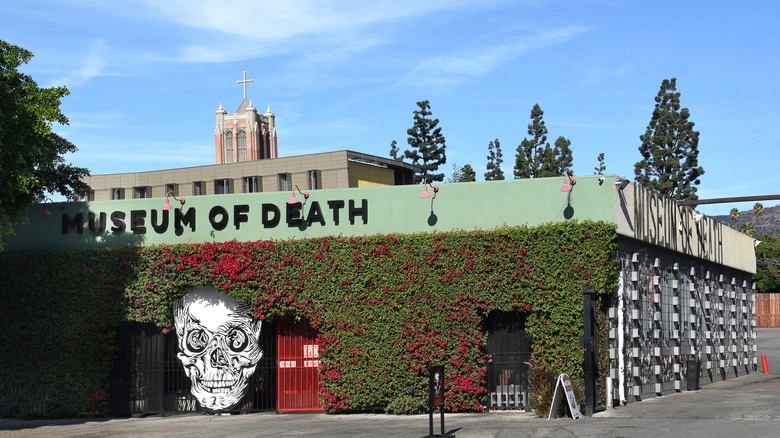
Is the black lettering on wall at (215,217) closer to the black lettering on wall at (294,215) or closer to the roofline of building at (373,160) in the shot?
the black lettering on wall at (294,215)

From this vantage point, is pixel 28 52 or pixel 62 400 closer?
pixel 28 52

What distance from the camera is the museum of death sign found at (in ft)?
74.5

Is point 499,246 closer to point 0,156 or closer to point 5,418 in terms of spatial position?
point 0,156

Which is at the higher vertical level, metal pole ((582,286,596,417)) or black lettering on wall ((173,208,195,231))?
black lettering on wall ((173,208,195,231))

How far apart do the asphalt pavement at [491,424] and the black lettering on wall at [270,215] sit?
4.96 meters

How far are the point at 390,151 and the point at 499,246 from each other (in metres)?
68.2

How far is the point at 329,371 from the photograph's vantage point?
72.1ft

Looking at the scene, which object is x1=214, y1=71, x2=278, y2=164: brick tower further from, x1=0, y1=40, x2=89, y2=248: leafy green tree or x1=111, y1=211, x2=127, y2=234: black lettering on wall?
x1=0, y1=40, x2=89, y2=248: leafy green tree

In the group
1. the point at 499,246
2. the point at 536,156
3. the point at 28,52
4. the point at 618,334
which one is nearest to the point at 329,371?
the point at 499,246

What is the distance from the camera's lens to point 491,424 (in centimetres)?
1820

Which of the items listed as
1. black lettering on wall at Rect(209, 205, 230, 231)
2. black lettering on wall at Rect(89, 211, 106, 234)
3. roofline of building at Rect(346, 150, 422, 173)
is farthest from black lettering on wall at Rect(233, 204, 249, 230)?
roofline of building at Rect(346, 150, 422, 173)

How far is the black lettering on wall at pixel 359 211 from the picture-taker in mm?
22531

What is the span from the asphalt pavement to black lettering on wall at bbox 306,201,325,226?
4.99 m

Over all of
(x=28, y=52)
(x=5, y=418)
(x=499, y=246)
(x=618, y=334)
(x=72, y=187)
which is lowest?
(x=5, y=418)
